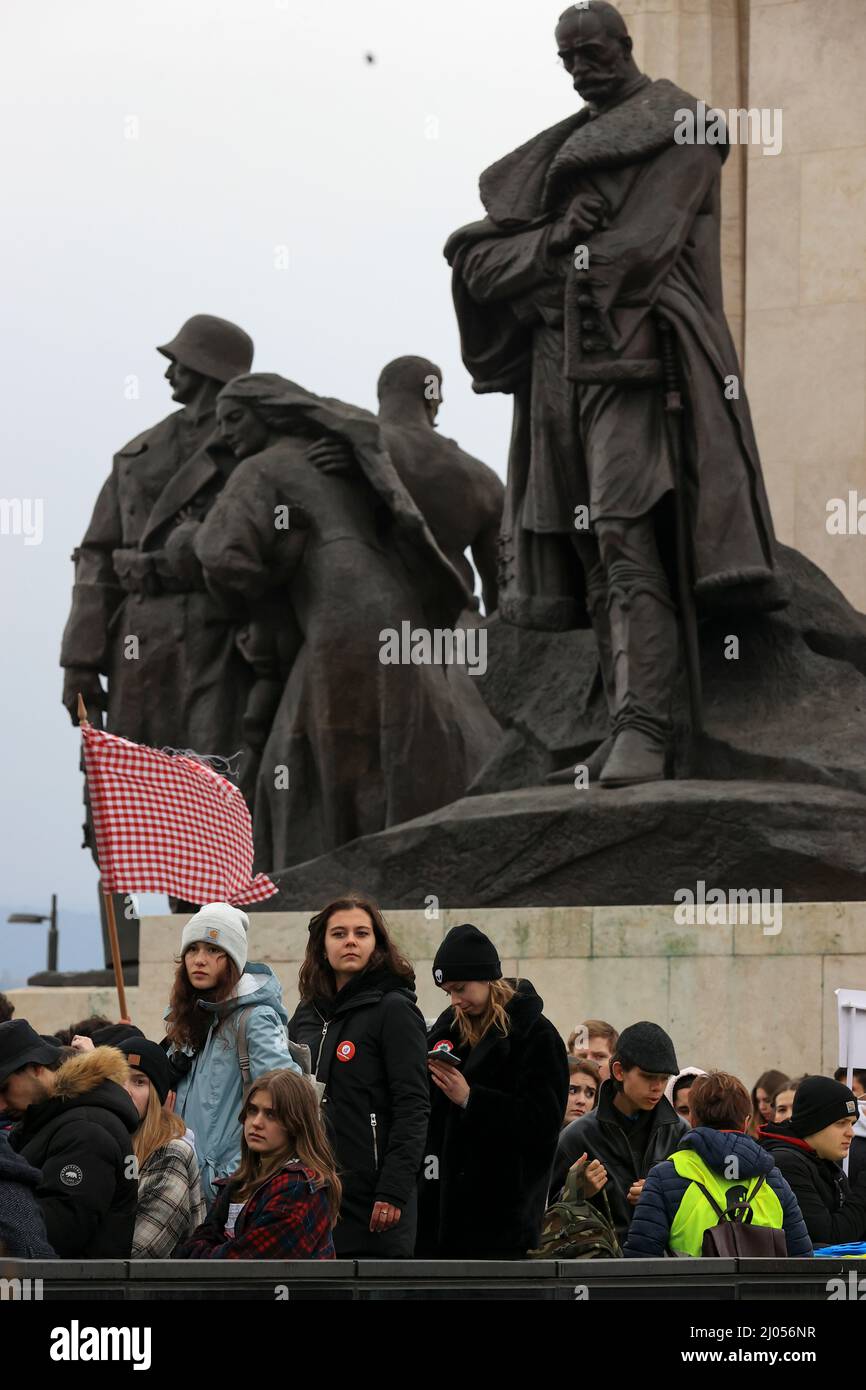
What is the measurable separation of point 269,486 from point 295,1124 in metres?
9.10

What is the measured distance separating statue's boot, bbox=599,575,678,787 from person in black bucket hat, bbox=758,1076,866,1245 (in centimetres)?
480

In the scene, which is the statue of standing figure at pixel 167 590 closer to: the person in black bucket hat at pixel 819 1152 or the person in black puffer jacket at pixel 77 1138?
the person in black bucket hat at pixel 819 1152

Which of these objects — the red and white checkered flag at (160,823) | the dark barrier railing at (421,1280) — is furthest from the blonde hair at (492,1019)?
the red and white checkered flag at (160,823)

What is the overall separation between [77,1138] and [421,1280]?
108 cm

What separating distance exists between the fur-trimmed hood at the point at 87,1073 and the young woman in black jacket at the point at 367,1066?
659 millimetres

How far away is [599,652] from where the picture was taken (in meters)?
13.1

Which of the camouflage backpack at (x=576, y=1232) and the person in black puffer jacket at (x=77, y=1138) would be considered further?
the camouflage backpack at (x=576, y=1232)

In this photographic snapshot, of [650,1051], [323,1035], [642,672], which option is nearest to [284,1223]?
[323,1035]

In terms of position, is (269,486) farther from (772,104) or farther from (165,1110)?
(165,1110)

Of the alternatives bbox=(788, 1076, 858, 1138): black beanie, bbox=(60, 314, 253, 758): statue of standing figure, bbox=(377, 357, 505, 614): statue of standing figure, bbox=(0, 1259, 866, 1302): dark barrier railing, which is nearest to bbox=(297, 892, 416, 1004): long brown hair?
bbox=(788, 1076, 858, 1138): black beanie

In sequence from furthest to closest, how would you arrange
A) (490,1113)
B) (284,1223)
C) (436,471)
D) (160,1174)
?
(436,471), (490,1113), (160,1174), (284,1223)

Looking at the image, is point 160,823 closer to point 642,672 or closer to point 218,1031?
point 642,672

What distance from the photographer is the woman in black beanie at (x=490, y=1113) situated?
7.35 m

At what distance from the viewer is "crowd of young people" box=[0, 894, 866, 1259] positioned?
21.5 ft
